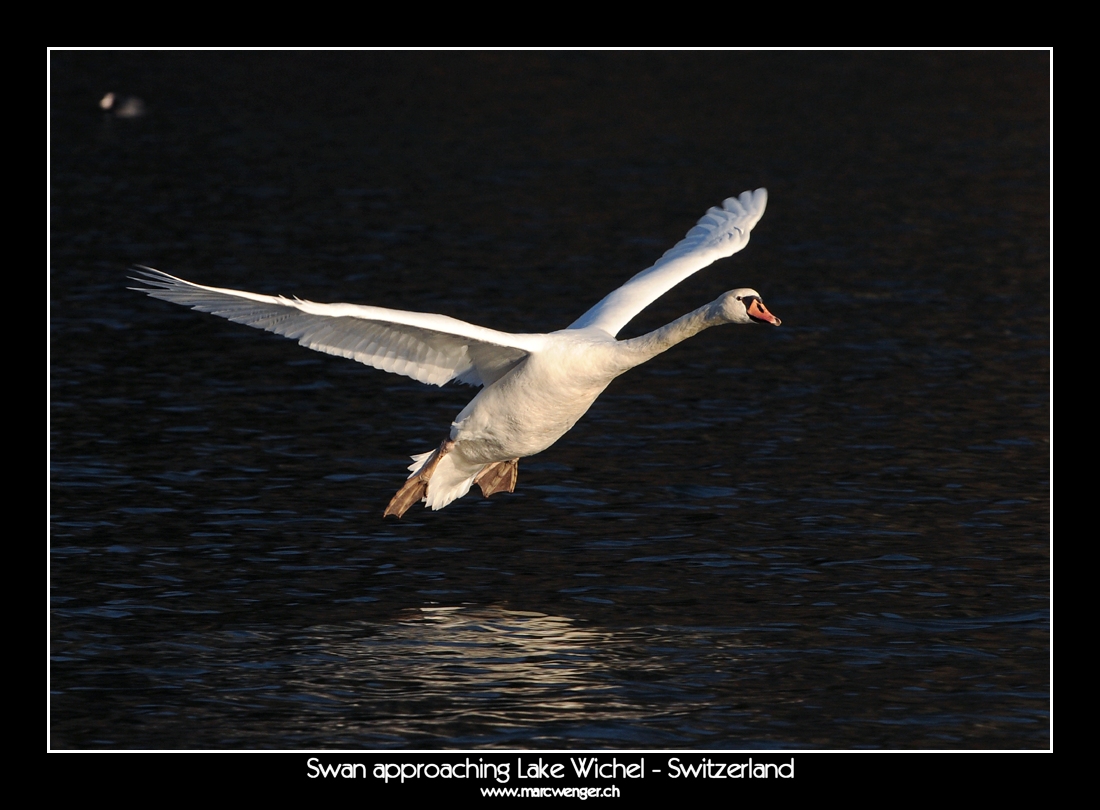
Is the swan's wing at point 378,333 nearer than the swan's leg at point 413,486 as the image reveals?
Yes

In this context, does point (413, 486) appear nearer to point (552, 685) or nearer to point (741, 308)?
point (552, 685)

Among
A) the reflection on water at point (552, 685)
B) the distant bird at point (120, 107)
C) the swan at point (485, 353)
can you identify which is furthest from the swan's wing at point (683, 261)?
the distant bird at point (120, 107)

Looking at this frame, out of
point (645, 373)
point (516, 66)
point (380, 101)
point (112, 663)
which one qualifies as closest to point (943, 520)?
point (645, 373)

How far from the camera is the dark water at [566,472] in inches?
447

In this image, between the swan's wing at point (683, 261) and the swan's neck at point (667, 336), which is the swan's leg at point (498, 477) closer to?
the swan's wing at point (683, 261)

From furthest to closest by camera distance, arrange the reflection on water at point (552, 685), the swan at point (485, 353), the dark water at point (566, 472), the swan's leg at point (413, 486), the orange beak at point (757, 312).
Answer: the swan's leg at point (413, 486) → the orange beak at point (757, 312) → the swan at point (485, 353) → the dark water at point (566, 472) → the reflection on water at point (552, 685)

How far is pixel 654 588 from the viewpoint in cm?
1328

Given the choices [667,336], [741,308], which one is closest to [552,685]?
[667,336]

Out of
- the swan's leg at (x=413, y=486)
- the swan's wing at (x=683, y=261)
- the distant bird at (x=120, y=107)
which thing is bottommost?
the swan's leg at (x=413, y=486)

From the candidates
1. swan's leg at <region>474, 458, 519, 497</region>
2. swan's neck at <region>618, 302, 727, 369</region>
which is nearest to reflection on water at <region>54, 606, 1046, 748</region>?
swan's leg at <region>474, 458, 519, 497</region>

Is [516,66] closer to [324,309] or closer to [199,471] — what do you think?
[199,471]

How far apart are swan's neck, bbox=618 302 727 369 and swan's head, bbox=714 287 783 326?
6 centimetres

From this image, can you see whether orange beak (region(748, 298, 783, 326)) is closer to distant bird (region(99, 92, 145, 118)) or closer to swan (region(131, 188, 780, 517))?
swan (region(131, 188, 780, 517))

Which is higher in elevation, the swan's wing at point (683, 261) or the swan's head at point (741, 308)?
the swan's wing at point (683, 261)
